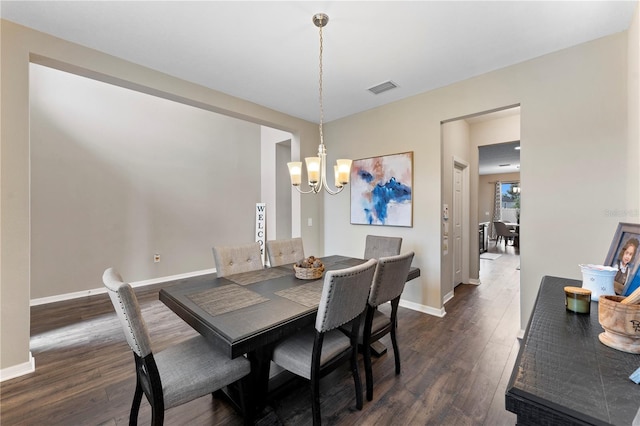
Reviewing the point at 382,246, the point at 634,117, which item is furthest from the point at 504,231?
the point at 634,117

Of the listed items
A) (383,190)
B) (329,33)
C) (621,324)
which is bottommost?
Result: (621,324)

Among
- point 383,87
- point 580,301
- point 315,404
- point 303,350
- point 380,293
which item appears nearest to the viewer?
point 580,301

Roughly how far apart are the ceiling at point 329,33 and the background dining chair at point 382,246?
1.85 metres

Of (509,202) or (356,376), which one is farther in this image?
(509,202)

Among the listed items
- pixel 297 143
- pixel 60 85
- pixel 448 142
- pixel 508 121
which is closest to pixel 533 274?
pixel 448 142

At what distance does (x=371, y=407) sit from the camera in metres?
1.78

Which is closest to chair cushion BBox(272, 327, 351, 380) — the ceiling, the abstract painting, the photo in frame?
the photo in frame

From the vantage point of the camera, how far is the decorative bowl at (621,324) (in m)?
0.82

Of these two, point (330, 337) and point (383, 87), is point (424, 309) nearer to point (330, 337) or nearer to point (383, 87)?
point (330, 337)

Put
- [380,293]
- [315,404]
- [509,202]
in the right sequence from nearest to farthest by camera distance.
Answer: [315,404] < [380,293] < [509,202]

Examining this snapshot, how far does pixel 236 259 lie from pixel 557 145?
3214 millimetres

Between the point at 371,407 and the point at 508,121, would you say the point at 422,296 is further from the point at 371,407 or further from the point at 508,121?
the point at 508,121

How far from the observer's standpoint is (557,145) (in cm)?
246

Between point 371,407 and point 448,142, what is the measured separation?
10.9ft
